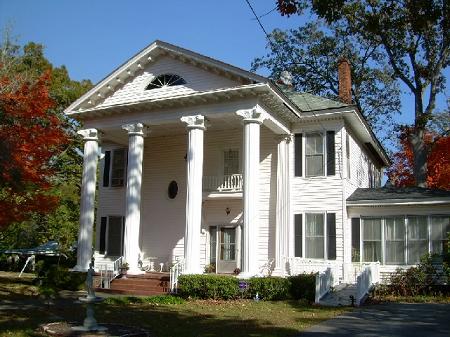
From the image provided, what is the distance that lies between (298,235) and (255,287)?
4.44 m

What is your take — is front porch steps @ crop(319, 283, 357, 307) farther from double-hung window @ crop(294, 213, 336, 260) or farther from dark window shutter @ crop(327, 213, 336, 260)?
double-hung window @ crop(294, 213, 336, 260)

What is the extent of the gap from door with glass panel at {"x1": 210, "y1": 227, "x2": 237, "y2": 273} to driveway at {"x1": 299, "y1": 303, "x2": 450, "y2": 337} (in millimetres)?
7894

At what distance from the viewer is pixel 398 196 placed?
806 inches

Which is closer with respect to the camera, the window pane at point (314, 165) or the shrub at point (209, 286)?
the shrub at point (209, 286)

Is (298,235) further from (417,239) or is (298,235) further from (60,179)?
(60,179)

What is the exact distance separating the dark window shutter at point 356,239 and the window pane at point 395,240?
1051 mm

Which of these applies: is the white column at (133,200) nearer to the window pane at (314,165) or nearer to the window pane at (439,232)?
the window pane at (314,165)

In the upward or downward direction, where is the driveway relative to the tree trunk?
downward

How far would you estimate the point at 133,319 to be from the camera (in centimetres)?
1273

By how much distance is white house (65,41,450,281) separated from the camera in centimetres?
1937

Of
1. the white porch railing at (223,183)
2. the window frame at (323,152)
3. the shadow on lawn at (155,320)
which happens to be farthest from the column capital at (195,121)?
the shadow on lawn at (155,320)

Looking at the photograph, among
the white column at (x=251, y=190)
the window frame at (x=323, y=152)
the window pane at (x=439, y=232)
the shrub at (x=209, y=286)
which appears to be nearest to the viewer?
the shrub at (x=209, y=286)

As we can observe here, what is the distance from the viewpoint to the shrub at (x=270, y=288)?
17234 millimetres

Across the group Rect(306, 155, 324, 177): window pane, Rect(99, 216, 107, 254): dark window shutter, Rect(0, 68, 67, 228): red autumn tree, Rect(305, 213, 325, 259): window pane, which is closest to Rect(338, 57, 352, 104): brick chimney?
Rect(306, 155, 324, 177): window pane
